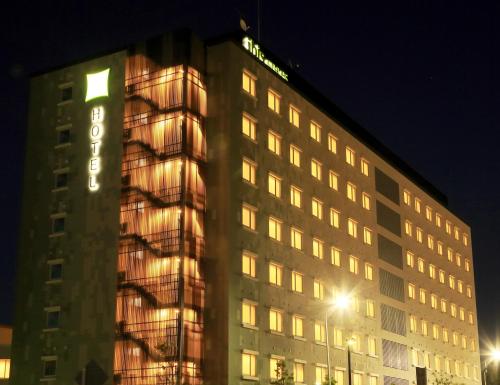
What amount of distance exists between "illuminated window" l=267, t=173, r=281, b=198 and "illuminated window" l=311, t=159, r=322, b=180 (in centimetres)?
838

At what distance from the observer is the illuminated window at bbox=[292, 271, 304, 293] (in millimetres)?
76856

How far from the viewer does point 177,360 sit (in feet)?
208

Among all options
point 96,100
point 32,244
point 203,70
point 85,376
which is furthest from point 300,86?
point 85,376

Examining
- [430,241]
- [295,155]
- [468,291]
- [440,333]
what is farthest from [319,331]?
[468,291]

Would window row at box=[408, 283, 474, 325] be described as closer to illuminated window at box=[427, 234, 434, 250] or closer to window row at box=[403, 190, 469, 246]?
illuminated window at box=[427, 234, 434, 250]

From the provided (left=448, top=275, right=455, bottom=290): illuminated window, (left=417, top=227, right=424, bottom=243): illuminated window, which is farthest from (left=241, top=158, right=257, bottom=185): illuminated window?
(left=448, top=275, right=455, bottom=290): illuminated window

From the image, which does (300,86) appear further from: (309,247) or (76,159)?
(76,159)

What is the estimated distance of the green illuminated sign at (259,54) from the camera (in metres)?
76.7

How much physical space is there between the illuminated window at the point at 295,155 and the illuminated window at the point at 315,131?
4459 mm

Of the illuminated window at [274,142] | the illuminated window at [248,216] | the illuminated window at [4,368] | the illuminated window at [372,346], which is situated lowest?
the illuminated window at [4,368]

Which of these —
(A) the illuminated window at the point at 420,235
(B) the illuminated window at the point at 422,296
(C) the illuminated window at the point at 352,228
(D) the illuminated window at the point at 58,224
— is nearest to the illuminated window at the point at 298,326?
(C) the illuminated window at the point at 352,228

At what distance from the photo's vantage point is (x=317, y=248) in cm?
8300

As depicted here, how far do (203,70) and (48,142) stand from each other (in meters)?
15.6

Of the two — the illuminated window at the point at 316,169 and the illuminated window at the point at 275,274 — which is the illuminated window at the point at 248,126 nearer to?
the illuminated window at the point at 275,274
